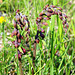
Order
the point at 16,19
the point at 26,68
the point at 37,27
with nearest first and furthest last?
the point at 16,19
the point at 37,27
the point at 26,68

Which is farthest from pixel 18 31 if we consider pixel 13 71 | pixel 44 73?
pixel 13 71

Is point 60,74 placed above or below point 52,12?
below

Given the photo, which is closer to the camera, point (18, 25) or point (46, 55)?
point (18, 25)

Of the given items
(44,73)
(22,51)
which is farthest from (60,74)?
(22,51)

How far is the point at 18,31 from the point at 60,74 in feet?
1.72

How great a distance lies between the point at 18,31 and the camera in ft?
3.41

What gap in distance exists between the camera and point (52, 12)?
1.04 metres

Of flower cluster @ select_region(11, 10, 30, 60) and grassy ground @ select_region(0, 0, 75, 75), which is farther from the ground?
flower cluster @ select_region(11, 10, 30, 60)

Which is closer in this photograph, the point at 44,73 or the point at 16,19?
the point at 16,19

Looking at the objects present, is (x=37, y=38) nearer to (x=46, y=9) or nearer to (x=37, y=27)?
(x=37, y=27)

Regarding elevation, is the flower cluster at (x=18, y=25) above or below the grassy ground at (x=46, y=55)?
above

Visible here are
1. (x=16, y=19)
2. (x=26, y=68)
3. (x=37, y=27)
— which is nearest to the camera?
(x=16, y=19)

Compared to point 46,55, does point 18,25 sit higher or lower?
→ higher

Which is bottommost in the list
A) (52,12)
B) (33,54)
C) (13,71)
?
(13,71)
